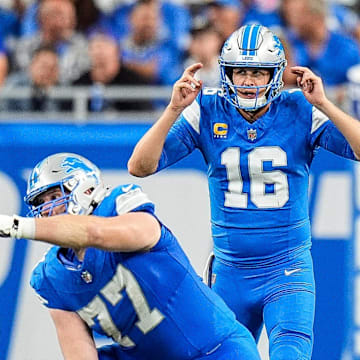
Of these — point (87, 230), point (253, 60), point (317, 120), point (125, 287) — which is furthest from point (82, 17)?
point (87, 230)

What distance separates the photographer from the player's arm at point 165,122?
15.7 feet

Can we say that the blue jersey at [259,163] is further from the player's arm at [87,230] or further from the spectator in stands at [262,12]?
the spectator in stands at [262,12]

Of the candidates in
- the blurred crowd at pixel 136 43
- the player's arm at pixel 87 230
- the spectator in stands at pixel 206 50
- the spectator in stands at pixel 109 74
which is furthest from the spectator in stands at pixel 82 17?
the player's arm at pixel 87 230

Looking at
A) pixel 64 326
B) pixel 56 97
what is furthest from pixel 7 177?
pixel 64 326

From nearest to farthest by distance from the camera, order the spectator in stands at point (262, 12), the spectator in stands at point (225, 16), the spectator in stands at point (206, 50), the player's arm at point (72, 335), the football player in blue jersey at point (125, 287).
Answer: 1. the football player in blue jersey at point (125, 287)
2. the player's arm at point (72, 335)
3. the spectator in stands at point (206, 50)
4. the spectator in stands at point (225, 16)
5. the spectator in stands at point (262, 12)

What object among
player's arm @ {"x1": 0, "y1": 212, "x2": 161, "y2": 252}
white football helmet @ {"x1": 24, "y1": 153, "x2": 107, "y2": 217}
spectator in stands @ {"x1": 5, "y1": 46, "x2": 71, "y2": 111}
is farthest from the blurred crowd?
player's arm @ {"x1": 0, "y1": 212, "x2": 161, "y2": 252}

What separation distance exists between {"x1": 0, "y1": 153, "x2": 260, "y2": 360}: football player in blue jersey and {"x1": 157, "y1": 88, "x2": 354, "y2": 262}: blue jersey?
100cm

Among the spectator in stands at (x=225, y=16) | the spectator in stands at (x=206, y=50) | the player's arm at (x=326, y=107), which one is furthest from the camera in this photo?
the spectator in stands at (x=225, y=16)

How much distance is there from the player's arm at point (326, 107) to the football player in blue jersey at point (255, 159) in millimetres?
84

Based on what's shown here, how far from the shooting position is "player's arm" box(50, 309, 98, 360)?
403 cm

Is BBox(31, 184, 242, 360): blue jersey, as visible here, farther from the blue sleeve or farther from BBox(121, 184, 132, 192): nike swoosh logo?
the blue sleeve

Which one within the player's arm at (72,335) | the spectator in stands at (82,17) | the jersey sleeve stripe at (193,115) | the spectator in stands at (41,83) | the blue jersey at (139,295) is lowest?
the player's arm at (72,335)

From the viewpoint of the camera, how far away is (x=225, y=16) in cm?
834

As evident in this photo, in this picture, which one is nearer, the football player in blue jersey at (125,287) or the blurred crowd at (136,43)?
the football player in blue jersey at (125,287)
